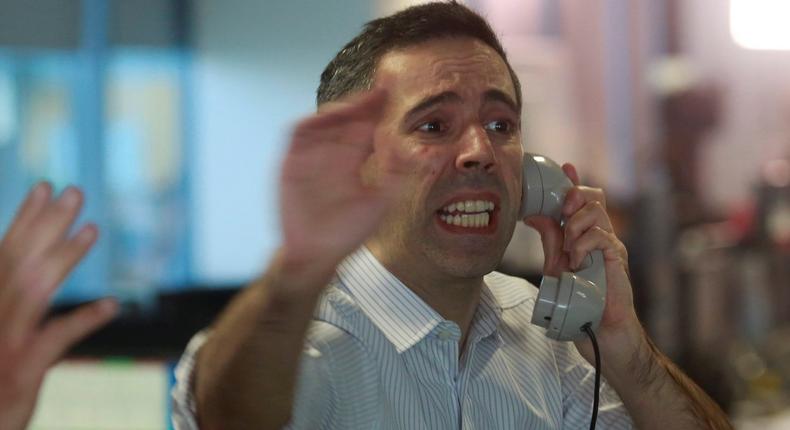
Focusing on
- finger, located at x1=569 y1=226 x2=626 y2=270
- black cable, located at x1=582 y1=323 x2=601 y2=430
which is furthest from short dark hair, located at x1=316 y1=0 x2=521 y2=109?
black cable, located at x1=582 y1=323 x2=601 y2=430

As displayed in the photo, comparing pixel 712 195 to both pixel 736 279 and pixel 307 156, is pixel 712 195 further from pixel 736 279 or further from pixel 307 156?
pixel 307 156

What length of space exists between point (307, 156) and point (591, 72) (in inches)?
182

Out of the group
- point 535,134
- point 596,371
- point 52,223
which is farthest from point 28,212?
point 535,134

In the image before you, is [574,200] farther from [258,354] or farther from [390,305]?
[258,354]

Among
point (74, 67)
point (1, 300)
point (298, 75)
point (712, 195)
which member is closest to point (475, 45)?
point (1, 300)

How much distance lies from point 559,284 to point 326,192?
595mm

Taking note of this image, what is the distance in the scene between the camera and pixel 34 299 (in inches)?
41.5

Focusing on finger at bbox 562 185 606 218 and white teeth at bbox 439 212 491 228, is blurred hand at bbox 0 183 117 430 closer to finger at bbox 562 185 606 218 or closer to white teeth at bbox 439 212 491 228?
white teeth at bbox 439 212 491 228

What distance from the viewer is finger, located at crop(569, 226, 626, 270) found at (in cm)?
170

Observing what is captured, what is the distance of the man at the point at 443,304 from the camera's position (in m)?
1.39

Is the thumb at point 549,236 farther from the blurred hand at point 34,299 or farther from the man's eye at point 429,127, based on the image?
the blurred hand at point 34,299

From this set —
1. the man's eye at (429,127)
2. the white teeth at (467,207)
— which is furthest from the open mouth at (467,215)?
the man's eye at (429,127)

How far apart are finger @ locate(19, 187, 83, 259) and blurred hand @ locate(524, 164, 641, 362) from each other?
2.83 ft

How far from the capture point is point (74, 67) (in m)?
5.03
